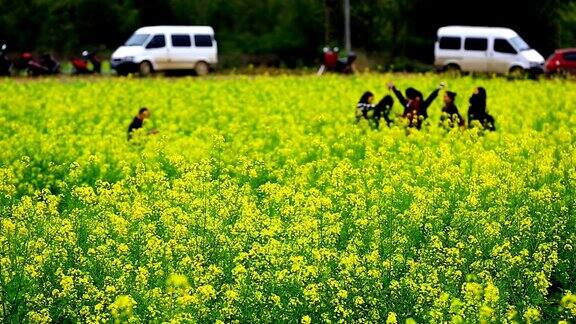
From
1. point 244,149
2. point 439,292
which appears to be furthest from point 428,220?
point 244,149

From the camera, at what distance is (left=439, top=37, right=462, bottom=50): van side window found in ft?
125

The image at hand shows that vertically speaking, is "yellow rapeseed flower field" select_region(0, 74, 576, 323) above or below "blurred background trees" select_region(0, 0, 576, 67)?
above

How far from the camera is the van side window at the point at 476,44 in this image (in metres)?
37.7

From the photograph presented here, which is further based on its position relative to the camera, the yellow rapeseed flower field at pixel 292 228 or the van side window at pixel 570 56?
the van side window at pixel 570 56

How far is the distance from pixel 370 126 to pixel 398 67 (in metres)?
19.2

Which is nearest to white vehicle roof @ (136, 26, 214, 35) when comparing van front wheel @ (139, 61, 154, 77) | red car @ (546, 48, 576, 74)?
van front wheel @ (139, 61, 154, 77)

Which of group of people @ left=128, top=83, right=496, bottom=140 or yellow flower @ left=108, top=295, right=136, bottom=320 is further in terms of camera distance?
group of people @ left=128, top=83, right=496, bottom=140

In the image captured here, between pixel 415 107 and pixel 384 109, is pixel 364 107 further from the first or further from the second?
pixel 415 107

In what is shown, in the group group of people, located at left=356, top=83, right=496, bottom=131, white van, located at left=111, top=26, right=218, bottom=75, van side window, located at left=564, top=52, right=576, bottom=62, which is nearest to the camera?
group of people, located at left=356, top=83, right=496, bottom=131

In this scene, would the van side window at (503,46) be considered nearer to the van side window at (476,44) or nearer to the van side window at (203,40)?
the van side window at (476,44)

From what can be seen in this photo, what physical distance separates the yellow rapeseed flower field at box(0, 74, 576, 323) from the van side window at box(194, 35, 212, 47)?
18.6 m

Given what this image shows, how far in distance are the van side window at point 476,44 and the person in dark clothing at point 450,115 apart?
17192 millimetres

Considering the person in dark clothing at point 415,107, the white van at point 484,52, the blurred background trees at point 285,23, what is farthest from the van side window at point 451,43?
the person in dark clothing at point 415,107

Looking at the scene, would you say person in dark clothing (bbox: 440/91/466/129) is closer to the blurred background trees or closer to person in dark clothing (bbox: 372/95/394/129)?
person in dark clothing (bbox: 372/95/394/129)
